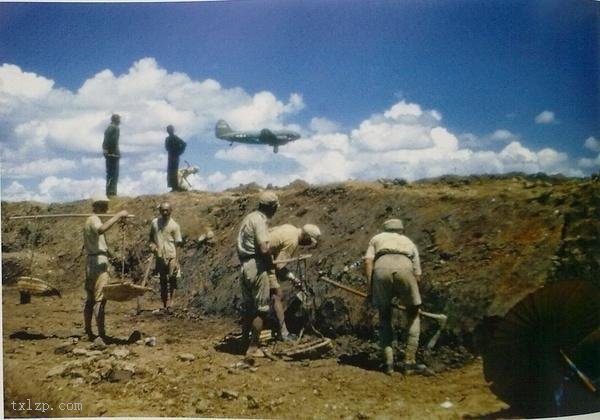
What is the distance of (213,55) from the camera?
5.92m

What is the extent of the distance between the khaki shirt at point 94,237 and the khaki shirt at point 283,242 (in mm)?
1657

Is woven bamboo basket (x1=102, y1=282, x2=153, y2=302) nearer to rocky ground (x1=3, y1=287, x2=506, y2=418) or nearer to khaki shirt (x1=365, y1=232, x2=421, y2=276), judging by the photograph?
rocky ground (x1=3, y1=287, x2=506, y2=418)

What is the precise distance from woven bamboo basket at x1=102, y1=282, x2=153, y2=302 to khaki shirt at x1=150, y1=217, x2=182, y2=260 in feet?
2.32

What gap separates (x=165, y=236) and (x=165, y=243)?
0.07 metres

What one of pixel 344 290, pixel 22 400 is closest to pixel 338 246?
pixel 344 290

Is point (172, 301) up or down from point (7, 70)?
down

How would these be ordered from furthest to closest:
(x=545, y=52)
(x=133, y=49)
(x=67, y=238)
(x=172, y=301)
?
(x=67, y=238) < (x=172, y=301) < (x=133, y=49) < (x=545, y=52)

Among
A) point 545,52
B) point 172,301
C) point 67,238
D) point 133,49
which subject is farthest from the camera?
point 67,238

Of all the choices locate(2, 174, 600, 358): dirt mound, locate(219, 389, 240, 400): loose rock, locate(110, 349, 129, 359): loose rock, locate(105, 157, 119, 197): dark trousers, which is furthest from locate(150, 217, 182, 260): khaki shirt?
locate(219, 389, 240, 400): loose rock

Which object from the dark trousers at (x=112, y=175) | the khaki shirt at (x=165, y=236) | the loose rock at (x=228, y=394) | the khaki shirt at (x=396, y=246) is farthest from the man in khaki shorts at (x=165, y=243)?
the khaki shirt at (x=396, y=246)

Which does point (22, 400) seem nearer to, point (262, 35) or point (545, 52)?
point (262, 35)

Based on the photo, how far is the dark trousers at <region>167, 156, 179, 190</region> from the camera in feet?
20.7

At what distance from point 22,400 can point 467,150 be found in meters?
4.72

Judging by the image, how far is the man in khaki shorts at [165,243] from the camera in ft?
21.6
